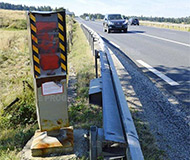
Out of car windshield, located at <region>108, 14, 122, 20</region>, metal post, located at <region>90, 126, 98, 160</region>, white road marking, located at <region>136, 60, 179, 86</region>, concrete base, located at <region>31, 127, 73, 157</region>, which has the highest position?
car windshield, located at <region>108, 14, 122, 20</region>

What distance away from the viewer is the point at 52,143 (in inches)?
106

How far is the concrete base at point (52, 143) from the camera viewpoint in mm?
2637

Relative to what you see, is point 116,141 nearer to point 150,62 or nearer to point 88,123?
point 88,123

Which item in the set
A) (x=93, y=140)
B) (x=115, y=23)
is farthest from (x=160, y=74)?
(x=115, y=23)

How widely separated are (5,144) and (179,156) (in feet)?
7.91

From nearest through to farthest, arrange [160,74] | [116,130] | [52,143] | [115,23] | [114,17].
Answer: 1. [116,130]
2. [52,143]
3. [160,74]
4. [115,23]
5. [114,17]

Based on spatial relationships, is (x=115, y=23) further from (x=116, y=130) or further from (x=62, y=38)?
(x=116, y=130)

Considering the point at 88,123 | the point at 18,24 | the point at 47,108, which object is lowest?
the point at 88,123

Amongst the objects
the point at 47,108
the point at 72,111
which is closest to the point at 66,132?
the point at 47,108

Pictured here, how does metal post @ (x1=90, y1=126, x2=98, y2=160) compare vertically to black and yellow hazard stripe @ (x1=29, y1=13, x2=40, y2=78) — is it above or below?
below

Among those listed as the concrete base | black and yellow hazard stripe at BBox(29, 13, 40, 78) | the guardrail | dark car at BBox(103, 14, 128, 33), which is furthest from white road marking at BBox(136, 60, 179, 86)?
dark car at BBox(103, 14, 128, 33)

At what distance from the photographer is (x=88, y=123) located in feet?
11.0

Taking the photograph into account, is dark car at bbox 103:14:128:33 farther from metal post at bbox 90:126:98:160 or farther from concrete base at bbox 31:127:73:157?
metal post at bbox 90:126:98:160

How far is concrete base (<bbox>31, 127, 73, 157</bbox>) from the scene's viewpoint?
264 cm
